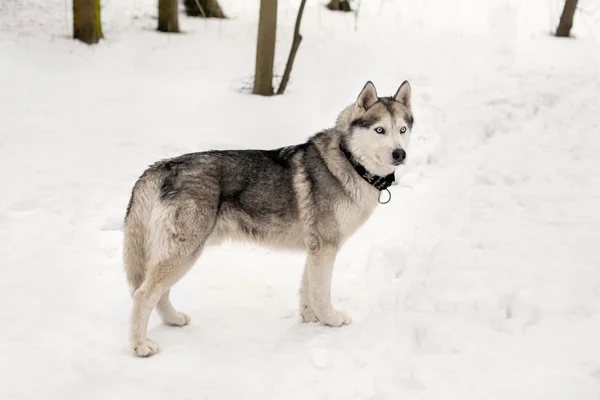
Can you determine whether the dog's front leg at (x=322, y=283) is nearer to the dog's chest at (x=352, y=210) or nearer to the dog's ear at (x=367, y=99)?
the dog's chest at (x=352, y=210)

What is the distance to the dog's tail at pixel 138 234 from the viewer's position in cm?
388

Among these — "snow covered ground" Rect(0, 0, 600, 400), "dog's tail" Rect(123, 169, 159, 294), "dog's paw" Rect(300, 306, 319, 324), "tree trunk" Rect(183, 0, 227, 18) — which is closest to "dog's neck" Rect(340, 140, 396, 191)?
"snow covered ground" Rect(0, 0, 600, 400)

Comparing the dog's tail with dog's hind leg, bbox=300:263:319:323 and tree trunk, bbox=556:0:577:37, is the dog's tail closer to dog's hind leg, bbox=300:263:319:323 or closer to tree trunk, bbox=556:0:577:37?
dog's hind leg, bbox=300:263:319:323

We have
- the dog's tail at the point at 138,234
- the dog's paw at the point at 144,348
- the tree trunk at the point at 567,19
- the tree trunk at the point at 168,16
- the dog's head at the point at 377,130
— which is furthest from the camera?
the tree trunk at the point at 567,19

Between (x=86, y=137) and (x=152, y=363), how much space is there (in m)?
5.03

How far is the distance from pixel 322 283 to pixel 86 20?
8509mm

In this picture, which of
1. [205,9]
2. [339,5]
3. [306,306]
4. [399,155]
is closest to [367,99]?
[399,155]

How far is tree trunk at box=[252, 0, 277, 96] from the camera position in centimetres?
892

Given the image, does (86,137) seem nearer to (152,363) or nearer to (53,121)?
(53,121)

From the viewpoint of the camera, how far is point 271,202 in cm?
426

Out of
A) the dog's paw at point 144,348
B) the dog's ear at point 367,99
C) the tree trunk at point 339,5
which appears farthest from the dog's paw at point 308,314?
the tree trunk at point 339,5

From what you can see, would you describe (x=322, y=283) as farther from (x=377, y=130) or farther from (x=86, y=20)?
(x=86, y=20)

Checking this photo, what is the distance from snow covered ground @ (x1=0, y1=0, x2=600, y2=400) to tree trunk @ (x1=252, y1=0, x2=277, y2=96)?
0.32m

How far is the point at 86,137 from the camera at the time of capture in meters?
7.85
